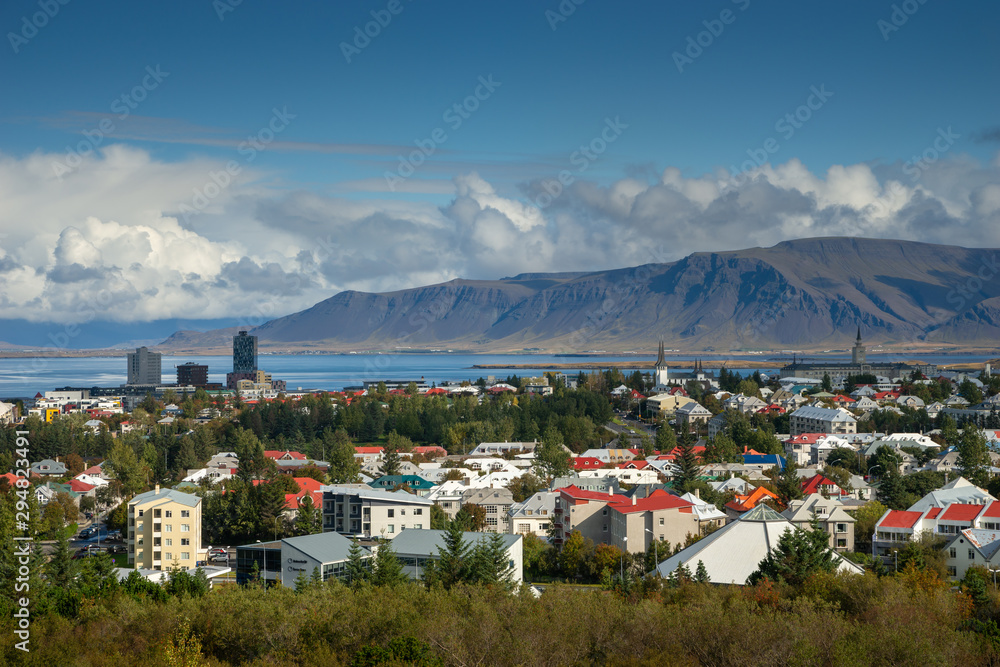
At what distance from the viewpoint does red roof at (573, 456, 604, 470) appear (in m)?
41.5

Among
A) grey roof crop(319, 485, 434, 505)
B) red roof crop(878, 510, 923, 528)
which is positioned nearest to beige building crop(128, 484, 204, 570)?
grey roof crop(319, 485, 434, 505)

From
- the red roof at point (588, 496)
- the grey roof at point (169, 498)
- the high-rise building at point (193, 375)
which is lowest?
the red roof at point (588, 496)

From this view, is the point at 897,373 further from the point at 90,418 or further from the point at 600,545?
the point at 600,545

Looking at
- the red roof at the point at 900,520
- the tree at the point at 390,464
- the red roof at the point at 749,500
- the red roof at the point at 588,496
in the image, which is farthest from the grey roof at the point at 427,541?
the tree at the point at 390,464

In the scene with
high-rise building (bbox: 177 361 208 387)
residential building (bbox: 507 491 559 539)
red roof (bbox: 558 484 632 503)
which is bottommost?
residential building (bbox: 507 491 559 539)

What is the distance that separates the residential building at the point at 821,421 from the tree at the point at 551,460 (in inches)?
626

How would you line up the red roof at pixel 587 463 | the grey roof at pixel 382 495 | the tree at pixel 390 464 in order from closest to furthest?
the grey roof at pixel 382 495 → the tree at pixel 390 464 → the red roof at pixel 587 463

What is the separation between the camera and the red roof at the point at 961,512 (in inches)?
1078

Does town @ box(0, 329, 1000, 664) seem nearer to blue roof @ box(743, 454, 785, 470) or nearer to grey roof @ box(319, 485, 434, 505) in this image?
grey roof @ box(319, 485, 434, 505)

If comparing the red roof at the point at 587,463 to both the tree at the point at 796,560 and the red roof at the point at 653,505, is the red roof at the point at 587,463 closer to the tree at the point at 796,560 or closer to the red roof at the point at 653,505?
the red roof at the point at 653,505

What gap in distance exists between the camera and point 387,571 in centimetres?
1969

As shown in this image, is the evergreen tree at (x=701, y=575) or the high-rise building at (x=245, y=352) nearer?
the evergreen tree at (x=701, y=575)

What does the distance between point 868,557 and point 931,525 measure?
7.37 ft

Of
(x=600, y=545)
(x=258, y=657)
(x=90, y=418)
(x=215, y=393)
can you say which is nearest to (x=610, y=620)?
(x=258, y=657)
